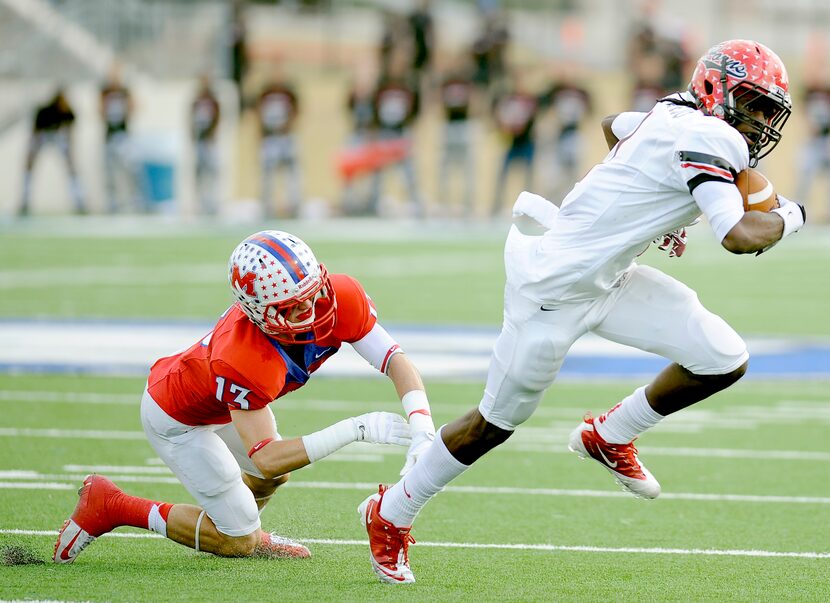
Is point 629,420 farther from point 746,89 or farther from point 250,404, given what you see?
point 250,404

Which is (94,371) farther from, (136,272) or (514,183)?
(514,183)

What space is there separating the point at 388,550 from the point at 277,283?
911 mm

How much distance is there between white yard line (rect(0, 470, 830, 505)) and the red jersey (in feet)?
4.01

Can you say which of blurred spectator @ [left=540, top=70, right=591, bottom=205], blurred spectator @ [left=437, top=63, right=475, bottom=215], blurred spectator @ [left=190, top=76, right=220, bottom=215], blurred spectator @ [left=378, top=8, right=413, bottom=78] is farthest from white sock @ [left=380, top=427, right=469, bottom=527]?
blurred spectator @ [left=378, top=8, right=413, bottom=78]

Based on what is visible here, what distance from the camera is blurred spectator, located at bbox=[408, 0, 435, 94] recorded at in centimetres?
2400

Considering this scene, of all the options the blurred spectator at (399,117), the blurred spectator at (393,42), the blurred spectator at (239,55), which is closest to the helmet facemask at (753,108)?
the blurred spectator at (399,117)

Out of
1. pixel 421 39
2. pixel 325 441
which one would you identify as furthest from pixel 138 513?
pixel 421 39

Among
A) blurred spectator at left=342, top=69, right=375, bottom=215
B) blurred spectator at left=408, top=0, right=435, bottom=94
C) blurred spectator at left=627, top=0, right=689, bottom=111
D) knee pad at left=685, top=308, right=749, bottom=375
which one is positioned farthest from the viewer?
blurred spectator at left=408, top=0, right=435, bottom=94

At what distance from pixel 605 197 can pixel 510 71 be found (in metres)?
20.8

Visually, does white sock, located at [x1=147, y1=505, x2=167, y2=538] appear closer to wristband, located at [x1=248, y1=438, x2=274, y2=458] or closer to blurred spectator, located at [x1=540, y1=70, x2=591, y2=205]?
wristband, located at [x1=248, y1=438, x2=274, y2=458]

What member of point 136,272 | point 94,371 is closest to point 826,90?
point 136,272

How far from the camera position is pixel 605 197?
4.75 metres

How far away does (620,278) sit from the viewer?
4875 millimetres

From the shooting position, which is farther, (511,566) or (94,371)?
(94,371)
